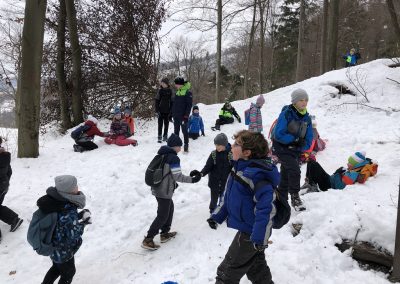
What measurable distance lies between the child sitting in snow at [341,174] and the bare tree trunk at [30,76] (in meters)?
6.62

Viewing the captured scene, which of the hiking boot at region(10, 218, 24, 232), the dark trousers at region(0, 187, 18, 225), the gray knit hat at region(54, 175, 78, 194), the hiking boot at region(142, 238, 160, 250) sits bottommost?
the hiking boot at region(142, 238, 160, 250)

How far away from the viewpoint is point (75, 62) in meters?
12.5

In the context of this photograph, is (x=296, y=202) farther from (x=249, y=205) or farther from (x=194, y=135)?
(x=194, y=135)

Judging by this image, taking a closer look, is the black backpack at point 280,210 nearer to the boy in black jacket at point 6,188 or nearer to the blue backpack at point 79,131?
the boy in black jacket at point 6,188

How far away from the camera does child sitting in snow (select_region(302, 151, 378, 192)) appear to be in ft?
19.8

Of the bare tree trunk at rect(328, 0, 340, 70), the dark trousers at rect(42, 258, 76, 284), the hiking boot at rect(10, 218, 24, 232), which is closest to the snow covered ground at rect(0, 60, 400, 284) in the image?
the hiking boot at rect(10, 218, 24, 232)

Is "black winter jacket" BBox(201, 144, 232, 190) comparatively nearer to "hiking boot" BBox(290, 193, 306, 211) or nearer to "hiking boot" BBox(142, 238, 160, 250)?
"hiking boot" BBox(290, 193, 306, 211)

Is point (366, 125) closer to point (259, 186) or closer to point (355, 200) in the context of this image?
point (355, 200)

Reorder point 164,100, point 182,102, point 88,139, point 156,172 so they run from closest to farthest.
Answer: point 156,172 < point 182,102 < point 88,139 < point 164,100

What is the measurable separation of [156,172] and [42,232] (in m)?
1.75

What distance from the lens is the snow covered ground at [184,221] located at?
4.16 metres

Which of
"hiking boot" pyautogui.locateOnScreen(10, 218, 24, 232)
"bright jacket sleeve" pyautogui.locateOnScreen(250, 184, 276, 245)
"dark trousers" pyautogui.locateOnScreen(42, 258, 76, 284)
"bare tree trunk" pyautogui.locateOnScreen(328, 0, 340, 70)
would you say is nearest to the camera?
"bright jacket sleeve" pyautogui.locateOnScreen(250, 184, 276, 245)

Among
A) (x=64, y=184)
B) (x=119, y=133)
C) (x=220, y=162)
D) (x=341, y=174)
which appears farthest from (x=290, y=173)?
(x=119, y=133)

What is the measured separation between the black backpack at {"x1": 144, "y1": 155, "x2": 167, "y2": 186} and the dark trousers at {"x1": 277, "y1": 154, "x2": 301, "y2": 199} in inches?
71.7
